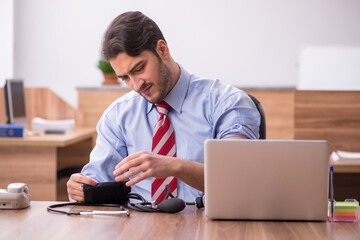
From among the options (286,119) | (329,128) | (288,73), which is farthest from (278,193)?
(288,73)

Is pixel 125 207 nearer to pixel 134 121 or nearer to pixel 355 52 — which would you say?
pixel 134 121

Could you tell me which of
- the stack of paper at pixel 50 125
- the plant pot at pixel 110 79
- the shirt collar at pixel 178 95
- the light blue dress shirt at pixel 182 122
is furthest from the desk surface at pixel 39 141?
the shirt collar at pixel 178 95

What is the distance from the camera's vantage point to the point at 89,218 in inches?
55.2

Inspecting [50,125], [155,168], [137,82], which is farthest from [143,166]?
[50,125]

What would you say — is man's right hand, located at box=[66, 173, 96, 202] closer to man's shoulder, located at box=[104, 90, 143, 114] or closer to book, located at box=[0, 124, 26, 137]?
man's shoulder, located at box=[104, 90, 143, 114]

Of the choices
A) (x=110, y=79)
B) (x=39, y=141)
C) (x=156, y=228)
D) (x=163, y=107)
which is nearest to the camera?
(x=156, y=228)

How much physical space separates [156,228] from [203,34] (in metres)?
4.84

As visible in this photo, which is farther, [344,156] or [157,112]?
[344,156]

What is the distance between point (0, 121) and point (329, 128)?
249 cm

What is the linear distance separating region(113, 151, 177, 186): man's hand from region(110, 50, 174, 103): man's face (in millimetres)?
413

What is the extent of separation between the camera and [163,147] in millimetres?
1856

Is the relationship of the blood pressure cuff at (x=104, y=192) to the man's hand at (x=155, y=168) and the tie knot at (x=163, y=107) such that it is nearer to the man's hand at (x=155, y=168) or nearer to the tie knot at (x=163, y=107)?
the man's hand at (x=155, y=168)

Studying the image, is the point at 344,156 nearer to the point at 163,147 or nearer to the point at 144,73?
the point at 163,147

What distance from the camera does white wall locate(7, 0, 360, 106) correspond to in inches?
231
